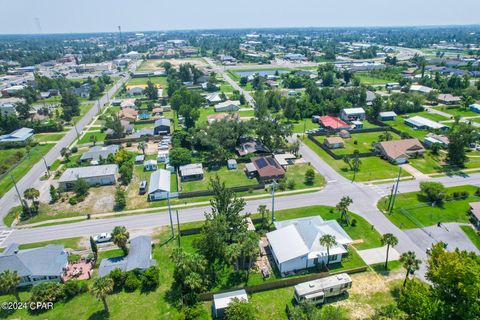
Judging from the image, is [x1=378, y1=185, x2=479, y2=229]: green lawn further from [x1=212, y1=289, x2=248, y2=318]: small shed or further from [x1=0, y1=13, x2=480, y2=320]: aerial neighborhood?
[x1=212, y1=289, x2=248, y2=318]: small shed

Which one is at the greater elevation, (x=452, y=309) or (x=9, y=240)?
(x=452, y=309)

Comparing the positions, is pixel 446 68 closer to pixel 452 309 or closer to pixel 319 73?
pixel 319 73

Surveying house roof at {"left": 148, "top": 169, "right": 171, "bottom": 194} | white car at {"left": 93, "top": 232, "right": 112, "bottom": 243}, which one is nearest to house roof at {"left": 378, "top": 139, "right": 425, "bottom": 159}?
house roof at {"left": 148, "top": 169, "right": 171, "bottom": 194}

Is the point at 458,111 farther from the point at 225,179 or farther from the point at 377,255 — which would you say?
the point at 225,179

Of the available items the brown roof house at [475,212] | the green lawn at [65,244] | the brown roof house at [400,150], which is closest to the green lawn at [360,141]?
the brown roof house at [400,150]

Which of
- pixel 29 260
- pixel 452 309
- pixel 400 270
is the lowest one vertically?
pixel 400 270

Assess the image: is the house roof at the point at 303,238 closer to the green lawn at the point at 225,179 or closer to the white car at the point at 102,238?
the green lawn at the point at 225,179

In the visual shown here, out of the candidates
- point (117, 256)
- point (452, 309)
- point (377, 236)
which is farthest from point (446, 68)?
point (117, 256)
